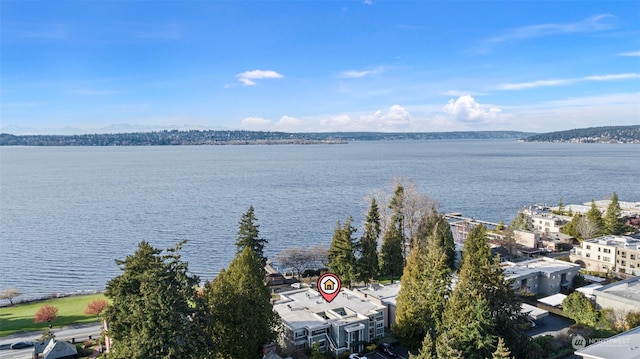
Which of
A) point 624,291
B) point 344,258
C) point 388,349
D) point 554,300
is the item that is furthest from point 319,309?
point 624,291

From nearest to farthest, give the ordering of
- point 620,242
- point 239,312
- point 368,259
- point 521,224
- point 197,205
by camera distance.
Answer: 1. point 239,312
2. point 368,259
3. point 620,242
4. point 521,224
5. point 197,205

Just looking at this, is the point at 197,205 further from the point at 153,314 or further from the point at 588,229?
the point at 153,314

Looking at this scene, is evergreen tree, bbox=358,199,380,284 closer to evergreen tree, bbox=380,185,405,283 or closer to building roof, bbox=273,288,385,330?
evergreen tree, bbox=380,185,405,283

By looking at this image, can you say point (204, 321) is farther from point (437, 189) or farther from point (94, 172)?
point (94, 172)

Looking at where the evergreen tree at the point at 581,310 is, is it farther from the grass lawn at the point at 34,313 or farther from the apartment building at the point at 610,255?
the grass lawn at the point at 34,313

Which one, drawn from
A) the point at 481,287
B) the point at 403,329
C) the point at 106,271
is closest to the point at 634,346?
the point at 481,287

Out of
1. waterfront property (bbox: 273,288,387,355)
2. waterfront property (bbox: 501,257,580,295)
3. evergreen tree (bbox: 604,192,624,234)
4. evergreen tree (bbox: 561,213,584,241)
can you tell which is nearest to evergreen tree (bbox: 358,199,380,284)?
waterfront property (bbox: 273,288,387,355)

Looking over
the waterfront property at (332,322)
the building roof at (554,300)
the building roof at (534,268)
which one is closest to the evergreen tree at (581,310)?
the building roof at (554,300)
